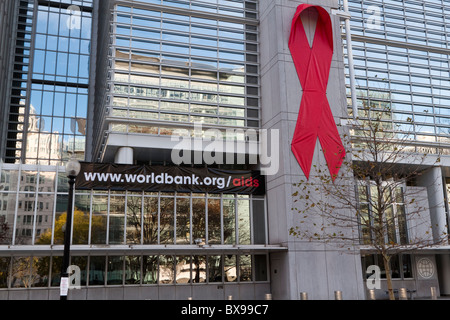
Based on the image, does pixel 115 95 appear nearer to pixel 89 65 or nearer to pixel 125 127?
pixel 125 127

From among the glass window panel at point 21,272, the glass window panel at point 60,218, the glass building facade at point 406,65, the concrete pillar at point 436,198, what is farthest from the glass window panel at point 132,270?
the concrete pillar at point 436,198

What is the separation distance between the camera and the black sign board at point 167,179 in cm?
2655

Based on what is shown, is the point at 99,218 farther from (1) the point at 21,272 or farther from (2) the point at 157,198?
(1) the point at 21,272

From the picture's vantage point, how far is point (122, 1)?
29.8 m

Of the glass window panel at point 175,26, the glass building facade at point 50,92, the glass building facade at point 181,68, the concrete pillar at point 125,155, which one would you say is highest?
the glass building facade at point 50,92

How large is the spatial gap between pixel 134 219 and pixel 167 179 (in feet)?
10.2

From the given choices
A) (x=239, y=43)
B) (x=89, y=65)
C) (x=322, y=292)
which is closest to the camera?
(x=322, y=292)

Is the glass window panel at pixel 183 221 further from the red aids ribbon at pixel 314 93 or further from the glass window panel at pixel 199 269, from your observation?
the red aids ribbon at pixel 314 93

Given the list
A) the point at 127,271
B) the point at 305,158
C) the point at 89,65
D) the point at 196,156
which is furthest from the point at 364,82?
the point at 89,65

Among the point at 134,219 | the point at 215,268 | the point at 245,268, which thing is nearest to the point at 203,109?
the point at 134,219

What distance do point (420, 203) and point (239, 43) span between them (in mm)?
17441

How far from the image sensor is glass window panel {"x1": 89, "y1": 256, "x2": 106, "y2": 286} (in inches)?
1026

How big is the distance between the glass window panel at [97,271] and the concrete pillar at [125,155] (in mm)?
5893

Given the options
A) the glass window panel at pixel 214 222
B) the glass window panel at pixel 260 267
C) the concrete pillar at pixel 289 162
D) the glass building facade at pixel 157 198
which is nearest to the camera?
the glass building facade at pixel 157 198
